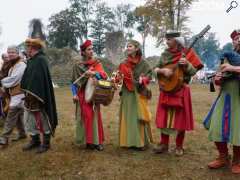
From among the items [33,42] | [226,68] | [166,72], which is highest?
[33,42]

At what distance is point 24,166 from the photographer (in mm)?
6480

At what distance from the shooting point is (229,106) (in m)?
5.56

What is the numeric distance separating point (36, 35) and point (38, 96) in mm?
1895

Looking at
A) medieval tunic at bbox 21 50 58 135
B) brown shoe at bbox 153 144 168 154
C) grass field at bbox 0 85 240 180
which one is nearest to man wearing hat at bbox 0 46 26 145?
grass field at bbox 0 85 240 180

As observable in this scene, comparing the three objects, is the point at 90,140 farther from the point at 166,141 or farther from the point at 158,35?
the point at 158,35

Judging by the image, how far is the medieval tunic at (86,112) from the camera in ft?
22.9

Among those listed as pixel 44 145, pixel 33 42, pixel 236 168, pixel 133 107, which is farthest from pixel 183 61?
pixel 44 145

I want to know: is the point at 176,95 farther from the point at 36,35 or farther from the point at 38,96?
the point at 36,35

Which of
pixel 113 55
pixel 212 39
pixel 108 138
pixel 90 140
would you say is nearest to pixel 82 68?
pixel 90 140

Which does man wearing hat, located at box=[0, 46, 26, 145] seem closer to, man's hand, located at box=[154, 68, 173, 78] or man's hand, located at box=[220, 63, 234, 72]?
man's hand, located at box=[154, 68, 173, 78]

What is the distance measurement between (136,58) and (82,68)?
3.35 ft

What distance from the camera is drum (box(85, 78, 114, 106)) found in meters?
6.67

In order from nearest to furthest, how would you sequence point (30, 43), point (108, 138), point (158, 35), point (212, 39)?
1. point (30, 43)
2. point (108, 138)
3. point (158, 35)
4. point (212, 39)

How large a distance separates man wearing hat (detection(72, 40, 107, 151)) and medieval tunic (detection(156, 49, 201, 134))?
121 cm
